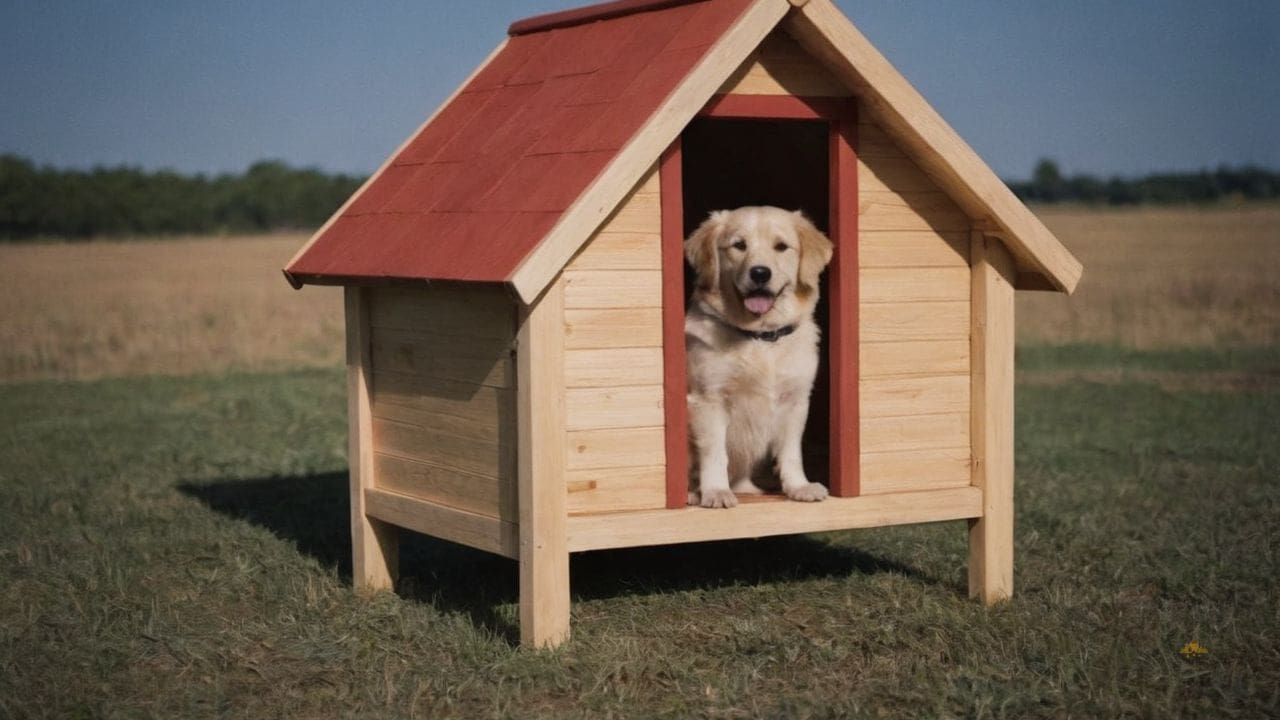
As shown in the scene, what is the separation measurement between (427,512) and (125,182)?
61.0m

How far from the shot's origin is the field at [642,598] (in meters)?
6.09

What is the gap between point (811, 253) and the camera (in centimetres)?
722

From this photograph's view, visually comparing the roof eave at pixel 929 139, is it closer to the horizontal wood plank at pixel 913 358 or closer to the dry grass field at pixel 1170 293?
the horizontal wood plank at pixel 913 358

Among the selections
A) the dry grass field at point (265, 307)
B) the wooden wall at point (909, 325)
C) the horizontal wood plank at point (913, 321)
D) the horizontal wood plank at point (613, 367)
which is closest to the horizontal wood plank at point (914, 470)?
the wooden wall at point (909, 325)

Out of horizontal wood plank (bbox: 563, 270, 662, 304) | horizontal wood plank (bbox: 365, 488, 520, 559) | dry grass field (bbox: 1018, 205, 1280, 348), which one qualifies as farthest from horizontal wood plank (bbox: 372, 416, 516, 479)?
dry grass field (bbox: 1018, 205, 1280, 348)

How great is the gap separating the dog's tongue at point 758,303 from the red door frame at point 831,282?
0.34m

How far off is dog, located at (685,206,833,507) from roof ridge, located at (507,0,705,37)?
1.12 meters

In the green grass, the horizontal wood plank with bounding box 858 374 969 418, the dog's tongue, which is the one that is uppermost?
the dog's tongue

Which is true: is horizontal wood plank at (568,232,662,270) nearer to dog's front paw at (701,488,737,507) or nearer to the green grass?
dog's front paw at (701,488,737,507)

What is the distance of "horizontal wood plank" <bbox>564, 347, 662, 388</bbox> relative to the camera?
655 centimetres

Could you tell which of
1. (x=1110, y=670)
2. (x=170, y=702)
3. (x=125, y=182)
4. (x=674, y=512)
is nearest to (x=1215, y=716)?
(x=1110, y=670)

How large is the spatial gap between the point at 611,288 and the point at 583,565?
2616 mm

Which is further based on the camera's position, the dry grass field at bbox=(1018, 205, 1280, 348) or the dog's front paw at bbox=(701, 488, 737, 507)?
the dry grass field at bbox=(1018, 205, 1280, 348)

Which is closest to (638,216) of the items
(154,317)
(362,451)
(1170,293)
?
(362,451)
